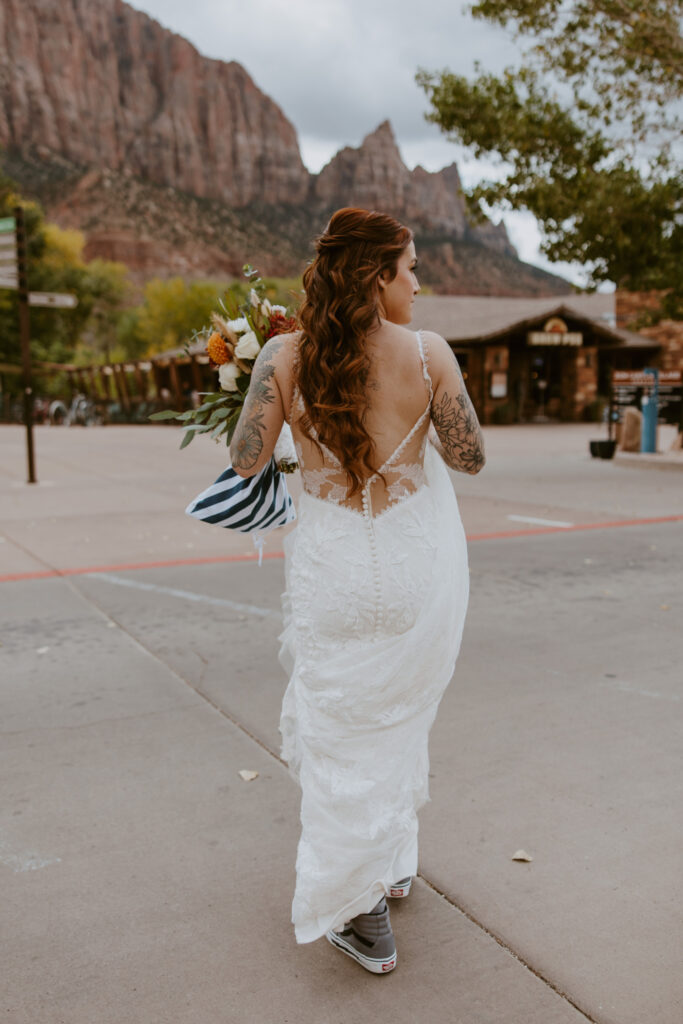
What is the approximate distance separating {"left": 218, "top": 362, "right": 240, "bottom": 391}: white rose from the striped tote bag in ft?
0.80

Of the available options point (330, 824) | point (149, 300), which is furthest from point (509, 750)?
point (149, 300)

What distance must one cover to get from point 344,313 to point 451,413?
381 mm

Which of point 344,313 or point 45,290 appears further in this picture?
point 45,290

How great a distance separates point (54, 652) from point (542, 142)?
12.8 m

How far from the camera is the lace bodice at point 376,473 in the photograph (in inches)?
90.0

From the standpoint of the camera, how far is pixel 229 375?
8.46 feet

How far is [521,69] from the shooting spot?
1440 centimetres

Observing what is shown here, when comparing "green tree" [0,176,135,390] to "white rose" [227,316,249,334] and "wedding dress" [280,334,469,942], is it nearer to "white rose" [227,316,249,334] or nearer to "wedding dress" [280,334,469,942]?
"white rose" [227,316,249,334]

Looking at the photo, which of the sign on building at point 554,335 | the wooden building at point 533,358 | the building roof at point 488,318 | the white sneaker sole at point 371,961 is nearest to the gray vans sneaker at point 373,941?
the white sneaker sole at point 371,961

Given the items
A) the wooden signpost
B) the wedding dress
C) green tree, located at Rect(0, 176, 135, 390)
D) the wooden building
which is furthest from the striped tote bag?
green tree, located at Rect(0, 176, 135, 390)

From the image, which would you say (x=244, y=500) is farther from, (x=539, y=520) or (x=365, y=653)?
(x=539, y=520)

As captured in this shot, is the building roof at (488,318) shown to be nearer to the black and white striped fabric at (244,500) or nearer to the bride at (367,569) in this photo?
the black and white striped fabric at (244,500)

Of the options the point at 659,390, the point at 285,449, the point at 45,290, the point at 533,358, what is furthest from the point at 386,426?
the point at 45,290

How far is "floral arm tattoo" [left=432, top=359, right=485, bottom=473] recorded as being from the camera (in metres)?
2.26
